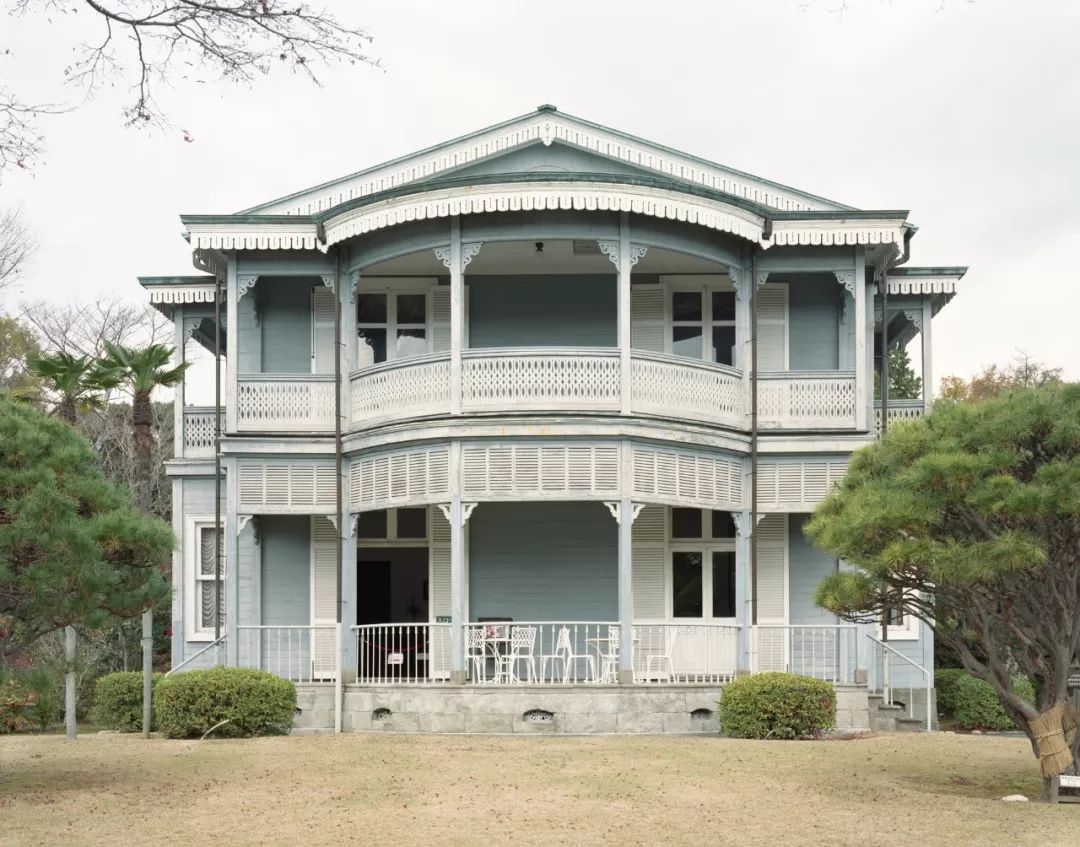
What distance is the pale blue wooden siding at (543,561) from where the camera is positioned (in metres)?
23.7

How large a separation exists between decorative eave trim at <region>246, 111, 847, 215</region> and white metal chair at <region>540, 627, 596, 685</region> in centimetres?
731

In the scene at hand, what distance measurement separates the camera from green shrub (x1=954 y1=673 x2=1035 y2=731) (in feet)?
77.0

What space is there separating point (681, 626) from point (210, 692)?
252 inches

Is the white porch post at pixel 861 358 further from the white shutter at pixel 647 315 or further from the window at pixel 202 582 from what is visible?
the window at pixel 202 582

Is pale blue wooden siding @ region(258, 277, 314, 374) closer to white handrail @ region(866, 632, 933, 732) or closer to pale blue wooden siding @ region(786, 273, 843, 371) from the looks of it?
pale blue wooden siding @ region(786, 273, 843, 371)

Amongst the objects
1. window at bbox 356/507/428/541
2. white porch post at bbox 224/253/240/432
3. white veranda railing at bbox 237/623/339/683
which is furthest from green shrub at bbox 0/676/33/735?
window at bbox 356/507/428/541

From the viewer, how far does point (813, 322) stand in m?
24.4

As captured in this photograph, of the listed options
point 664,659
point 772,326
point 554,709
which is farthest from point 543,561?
point 772,326

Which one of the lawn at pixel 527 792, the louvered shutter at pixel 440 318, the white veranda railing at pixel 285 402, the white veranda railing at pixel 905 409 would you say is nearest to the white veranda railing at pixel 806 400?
the white veranda railing at pixel 905 409

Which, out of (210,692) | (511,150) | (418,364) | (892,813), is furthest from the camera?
(511,150)

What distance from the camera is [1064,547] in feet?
44.9

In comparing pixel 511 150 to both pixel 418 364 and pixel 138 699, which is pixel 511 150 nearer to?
pixel 418 364

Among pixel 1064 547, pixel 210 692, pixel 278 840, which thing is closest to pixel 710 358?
pixel 210 692

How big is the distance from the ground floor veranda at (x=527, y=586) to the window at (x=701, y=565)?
0.07ft
